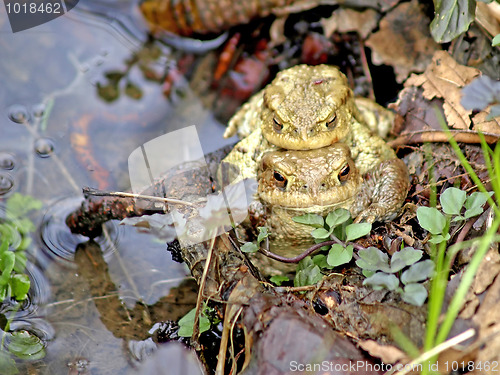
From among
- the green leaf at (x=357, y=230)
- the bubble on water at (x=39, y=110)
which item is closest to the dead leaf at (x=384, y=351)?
the green leaf at (x=357, y=230)

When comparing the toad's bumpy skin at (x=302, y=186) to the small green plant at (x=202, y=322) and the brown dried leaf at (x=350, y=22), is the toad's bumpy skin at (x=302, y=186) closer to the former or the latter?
the small green plant at (x=202, y=322)

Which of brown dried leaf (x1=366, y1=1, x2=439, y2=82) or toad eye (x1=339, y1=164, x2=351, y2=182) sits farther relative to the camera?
brown dried leaf (x1=366, y1=1, x2=439, y2=82)

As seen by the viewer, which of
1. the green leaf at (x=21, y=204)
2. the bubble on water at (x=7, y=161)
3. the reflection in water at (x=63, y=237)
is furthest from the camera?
the bubble on water at (x=7, y=161)

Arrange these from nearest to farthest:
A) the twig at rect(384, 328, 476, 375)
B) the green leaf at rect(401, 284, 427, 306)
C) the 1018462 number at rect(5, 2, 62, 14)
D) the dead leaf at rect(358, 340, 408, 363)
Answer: the twig at rect(384, 328, 476, 375)
the dead leaf at rect(358, 340, 408, 363)
the green leaf at rect(401, 284, 427, 306)
the 1018462 number at rect(5, 2, 62, 14)

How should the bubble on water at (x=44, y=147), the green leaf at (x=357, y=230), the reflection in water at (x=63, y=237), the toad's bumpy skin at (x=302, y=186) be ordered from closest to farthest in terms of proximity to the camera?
the green leaf at (x=357, y=230) → the toad's bumpy skin at (x=302, y=186) → the reflection in water at (x=63, y=237) → the bubble on water at (x=44, y=147)

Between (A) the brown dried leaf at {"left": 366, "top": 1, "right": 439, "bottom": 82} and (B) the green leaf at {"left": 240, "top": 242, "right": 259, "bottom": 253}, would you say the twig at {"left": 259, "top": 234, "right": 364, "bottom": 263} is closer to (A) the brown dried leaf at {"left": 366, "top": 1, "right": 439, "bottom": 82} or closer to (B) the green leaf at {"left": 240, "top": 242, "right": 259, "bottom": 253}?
(B) the green leaf at {"left": 240, "top": 242, "right": 259, "bottom": 253}

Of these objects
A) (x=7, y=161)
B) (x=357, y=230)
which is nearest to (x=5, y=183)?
(x=7, y=161)

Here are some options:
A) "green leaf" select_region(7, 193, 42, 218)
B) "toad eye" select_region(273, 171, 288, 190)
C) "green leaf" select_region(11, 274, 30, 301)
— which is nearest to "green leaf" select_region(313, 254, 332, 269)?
"toad eye" select_region(273, 171, 288, 190)
